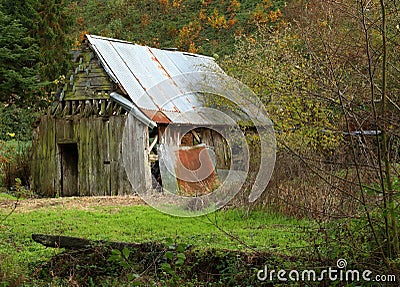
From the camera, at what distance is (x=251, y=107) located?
1323 centimetres

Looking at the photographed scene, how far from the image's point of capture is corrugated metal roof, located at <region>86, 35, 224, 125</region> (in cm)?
1502

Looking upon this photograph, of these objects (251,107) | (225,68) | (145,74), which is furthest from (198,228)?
(225,68)

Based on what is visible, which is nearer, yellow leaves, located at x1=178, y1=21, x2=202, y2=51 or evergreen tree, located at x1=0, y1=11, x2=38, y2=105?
evergreen tree, located at x1=0, y1=11, x2=38, y2=105

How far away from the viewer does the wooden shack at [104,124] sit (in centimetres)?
1473

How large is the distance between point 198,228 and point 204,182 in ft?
11.1

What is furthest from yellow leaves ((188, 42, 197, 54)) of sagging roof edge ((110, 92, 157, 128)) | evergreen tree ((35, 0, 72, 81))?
sagging roof edge ((110, 92, 157, 128))

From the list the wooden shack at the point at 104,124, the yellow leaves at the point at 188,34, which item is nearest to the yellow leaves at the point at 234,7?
the yellow leaves at the point at 188,34

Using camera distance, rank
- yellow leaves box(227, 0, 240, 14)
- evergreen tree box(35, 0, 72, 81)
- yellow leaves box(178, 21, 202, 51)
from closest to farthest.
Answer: evergreen tree box(35, 0, 72, 81)
yellow leaves box(178, 21, 202, 51)
yellow leaves box(227, 0, 240, 14)

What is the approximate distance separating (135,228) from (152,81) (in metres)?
7.24

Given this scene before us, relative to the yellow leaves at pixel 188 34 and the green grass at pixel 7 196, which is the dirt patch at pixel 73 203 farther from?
the yellow leaves at pixel 188 34

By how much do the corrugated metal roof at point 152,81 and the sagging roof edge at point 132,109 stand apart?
0.41 feet

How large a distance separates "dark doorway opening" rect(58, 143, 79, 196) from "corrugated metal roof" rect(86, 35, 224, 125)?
2.51 metres

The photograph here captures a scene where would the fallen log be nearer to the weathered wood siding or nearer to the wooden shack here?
the wooden shack

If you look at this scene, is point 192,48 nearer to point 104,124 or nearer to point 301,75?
point 104,124
